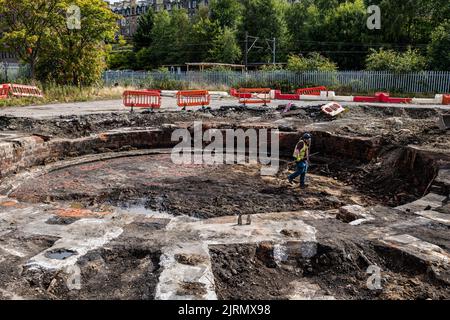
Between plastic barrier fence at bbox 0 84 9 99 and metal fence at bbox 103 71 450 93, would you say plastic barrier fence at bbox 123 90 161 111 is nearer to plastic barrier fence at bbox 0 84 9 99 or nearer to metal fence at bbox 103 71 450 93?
plastic barrier fence at bbox 0 84 9 99

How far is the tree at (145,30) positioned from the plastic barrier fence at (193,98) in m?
38.0

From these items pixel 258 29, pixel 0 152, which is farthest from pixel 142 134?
pixel 258 29

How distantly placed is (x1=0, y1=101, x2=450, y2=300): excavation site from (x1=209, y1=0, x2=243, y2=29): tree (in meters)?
38.2

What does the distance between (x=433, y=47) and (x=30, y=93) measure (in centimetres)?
2333

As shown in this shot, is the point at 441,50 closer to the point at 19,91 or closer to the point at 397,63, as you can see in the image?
the point at 397,63

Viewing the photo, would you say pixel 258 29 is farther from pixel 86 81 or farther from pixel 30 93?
pixel 30 93

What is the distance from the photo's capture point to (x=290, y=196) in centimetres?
920

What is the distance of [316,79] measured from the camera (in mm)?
27781

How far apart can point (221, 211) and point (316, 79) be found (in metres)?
21.4

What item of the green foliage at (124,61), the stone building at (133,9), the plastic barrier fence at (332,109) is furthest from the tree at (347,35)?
the stone building at (133,9)

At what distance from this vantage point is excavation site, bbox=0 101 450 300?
4824 mm

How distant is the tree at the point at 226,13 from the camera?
168ft
